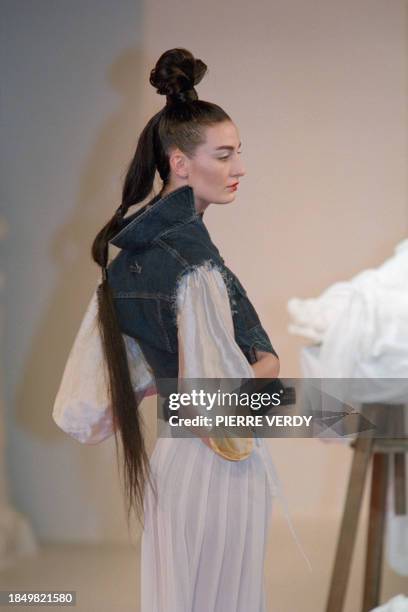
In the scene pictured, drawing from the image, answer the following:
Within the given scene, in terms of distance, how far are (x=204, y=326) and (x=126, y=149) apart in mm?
412

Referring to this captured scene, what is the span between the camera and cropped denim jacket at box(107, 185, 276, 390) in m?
1.24

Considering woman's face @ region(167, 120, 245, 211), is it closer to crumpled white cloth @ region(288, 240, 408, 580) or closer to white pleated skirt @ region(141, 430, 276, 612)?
white pleated skirt @ region(141, 430, 276, 612)

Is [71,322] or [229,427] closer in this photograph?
[229,427]

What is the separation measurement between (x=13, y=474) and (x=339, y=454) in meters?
0.71

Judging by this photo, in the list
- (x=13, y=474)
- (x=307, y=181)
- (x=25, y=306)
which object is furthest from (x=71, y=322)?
(x=307, y=181)

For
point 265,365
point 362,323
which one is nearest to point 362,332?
point 362,323

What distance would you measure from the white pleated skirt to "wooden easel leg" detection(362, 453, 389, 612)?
0.55 metres

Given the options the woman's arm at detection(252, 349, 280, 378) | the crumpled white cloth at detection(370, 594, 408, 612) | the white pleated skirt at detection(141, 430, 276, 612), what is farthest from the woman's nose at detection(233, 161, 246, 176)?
the crumpled white cloth at detection(370, 594, 408, 612)

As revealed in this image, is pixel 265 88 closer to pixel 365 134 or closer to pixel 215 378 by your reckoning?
pixel 365 134

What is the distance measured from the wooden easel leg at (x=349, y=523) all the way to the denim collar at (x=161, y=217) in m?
0.71

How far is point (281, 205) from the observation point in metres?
1.64

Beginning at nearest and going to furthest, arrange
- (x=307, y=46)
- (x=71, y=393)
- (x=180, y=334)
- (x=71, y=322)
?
(x=180, y=334)
(x=71, y=393)
(x=71, y=322)
(x=307, y=46)

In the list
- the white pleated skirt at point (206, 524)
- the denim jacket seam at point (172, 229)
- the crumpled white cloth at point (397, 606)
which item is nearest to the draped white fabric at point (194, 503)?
the white pleated skirt at point (206, 524)

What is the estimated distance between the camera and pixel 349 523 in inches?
69.2
